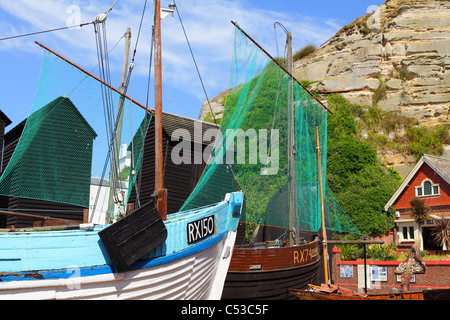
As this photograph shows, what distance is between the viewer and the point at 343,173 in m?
36.2

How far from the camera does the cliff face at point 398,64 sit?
4675 centimetres

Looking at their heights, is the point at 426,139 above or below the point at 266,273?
above

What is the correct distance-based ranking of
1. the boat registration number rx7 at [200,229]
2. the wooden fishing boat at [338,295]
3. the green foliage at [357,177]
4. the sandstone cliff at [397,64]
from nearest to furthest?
the boat registration number rx7 at [200,229], the wooden fishing boat at [338,295], the green foliage at [357,177], the sandstone cliff at [397,64]

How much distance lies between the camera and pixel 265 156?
1714cm

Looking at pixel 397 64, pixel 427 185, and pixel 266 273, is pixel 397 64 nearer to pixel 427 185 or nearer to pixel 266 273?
pixel 427 185

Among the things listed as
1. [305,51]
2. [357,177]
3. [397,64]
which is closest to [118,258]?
[357,177]

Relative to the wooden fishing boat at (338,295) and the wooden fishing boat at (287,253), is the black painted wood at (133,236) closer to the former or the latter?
the wooden fishing boat at (287,253)

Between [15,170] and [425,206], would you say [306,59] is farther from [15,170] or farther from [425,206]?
[15,170]

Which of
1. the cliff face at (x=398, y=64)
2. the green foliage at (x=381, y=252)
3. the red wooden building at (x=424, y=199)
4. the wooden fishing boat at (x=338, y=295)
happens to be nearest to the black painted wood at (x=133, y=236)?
the wooden fishing boat at (x=338, y=295)

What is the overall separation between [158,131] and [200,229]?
2.65 meters

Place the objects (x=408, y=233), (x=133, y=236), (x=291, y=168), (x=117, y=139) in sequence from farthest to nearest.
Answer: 1. (x=408, y=233)
2. (x=291, y=168)
3. (x=117, y=139)
4. (x=133, y=236)
